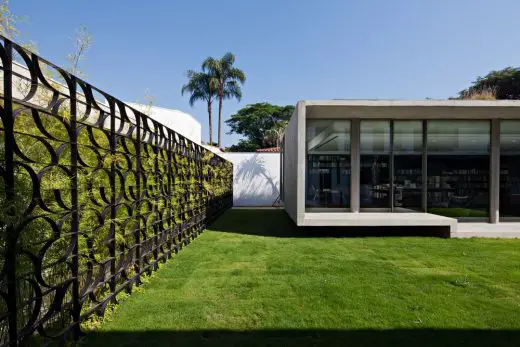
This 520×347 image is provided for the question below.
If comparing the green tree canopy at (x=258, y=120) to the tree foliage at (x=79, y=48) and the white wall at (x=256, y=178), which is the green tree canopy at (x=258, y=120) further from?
the tree foliage at (x=79, y=48)

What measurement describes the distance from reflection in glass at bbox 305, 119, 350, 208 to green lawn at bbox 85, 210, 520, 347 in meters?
3.27

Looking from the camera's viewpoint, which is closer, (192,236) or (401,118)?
(192,236)

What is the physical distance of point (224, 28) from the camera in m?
13.4

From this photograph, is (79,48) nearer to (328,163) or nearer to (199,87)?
(328,163)

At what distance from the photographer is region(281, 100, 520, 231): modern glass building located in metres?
8.71

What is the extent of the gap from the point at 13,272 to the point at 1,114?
0.89 m

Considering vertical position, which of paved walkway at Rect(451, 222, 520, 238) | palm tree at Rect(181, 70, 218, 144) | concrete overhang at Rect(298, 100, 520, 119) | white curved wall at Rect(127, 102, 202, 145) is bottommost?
paved walkway at Rect(451, 222, 520, 238)

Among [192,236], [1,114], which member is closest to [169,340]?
[1,114]

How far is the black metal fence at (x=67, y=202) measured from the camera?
1.88 m

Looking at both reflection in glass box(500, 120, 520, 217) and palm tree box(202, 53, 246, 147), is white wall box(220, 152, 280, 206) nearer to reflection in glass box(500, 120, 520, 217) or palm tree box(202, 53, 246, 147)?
reflection in glass box(500, 120, 520, 217)

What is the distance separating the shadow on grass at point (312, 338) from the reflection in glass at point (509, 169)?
24.6ft

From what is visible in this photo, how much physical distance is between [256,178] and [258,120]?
106ft

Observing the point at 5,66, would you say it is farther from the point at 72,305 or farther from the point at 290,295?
the point at 290,295

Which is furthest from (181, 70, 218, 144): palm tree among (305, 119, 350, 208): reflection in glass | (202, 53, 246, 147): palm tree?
(305, 119, 350, 208): reflection in glass
